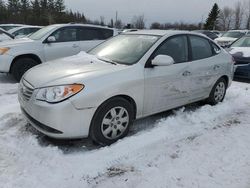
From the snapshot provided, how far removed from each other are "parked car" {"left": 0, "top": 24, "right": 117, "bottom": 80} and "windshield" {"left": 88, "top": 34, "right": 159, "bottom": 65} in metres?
3.06

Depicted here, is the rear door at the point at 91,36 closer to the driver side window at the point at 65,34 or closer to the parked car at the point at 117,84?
the driver side window at the point at 65,34

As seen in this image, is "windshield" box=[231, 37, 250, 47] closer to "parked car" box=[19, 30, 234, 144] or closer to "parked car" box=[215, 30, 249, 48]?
"parked car" box=[19, 30, 234, 144]

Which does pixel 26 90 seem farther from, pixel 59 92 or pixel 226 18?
pixel 226 18

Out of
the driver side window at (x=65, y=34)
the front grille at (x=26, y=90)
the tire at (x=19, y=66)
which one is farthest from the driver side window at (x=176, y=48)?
the tire at (x=19, y=66)

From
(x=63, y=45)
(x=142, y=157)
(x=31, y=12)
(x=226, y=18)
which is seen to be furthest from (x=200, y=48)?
(x=226, y=18)

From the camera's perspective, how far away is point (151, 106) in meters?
4.26

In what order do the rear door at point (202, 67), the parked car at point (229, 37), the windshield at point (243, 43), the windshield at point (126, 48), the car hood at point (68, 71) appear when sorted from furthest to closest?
the parked car at point (229, 37) < the windshield at point (243, 43) < the rear door at point (202, 67) < the windshield at point (126, 48) < the car hood at point (68, 71)

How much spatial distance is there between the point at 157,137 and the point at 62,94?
1.55 meters

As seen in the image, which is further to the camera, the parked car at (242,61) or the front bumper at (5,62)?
the parked car at (242,61)

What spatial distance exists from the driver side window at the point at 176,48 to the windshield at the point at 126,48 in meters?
0.18

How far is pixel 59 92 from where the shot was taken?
11.1 feet

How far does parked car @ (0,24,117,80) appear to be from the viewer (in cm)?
721

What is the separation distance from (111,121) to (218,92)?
291 centimetres

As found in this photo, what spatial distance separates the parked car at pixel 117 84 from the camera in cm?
341
